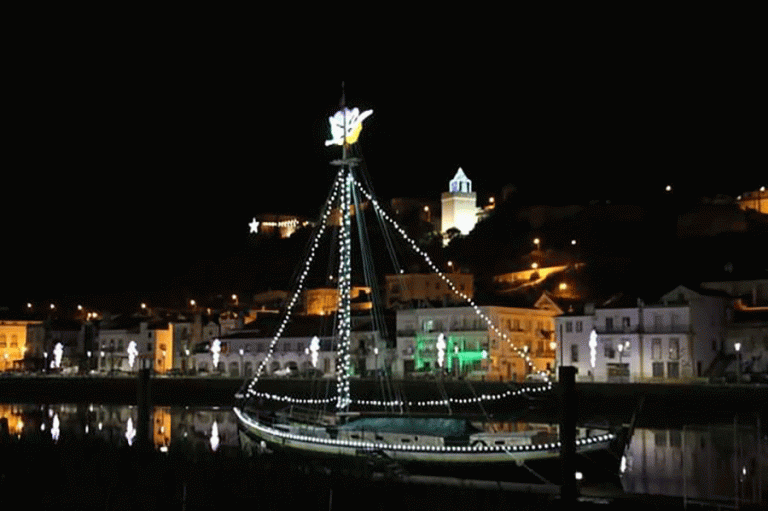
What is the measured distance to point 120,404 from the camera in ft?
199

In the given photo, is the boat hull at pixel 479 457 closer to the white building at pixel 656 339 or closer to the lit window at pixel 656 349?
the white building at pixel 656 339

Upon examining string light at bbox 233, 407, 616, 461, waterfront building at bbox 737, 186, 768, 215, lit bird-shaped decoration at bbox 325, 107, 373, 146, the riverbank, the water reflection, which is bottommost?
the water reflection

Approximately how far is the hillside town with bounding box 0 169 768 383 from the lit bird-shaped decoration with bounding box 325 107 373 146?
50.3ft

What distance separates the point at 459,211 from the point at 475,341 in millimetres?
60555

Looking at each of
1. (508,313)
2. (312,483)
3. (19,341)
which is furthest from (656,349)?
(19,341)

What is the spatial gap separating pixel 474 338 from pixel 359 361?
939cm

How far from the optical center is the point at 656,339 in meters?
60.8

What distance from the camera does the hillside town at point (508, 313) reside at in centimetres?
6122

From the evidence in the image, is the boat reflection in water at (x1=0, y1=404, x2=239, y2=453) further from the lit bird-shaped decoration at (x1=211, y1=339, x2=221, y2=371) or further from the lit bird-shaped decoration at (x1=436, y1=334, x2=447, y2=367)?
the lit bird-shaped decoration at (x1=211, y1=339, x2=221, y2=371)

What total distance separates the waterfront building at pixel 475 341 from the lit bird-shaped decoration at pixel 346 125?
103 ft

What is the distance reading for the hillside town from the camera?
61219 millimetres

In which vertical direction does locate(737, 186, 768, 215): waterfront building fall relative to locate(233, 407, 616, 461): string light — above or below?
above

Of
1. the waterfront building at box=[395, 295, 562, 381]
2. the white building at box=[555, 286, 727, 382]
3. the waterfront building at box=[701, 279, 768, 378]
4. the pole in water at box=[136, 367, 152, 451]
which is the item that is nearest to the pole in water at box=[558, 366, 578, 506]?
the pole in water at box=[136, 367, 152, 451]

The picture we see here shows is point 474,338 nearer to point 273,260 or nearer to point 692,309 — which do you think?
point 692,309
